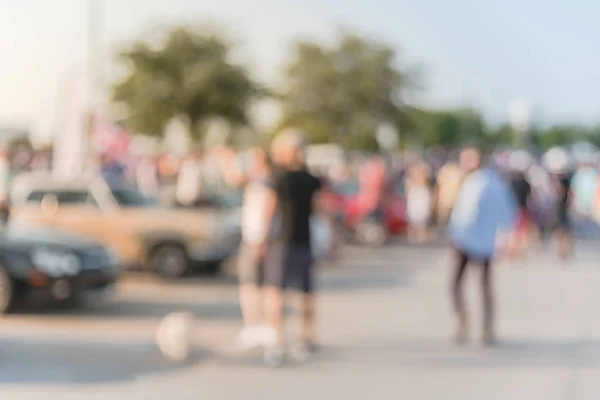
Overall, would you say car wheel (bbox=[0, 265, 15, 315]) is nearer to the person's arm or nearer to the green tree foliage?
the person's arm

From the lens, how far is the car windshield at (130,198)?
13.2 metres

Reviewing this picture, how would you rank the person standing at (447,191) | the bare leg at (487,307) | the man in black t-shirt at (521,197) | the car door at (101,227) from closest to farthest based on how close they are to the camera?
the bare leg at (487,307) < the car door at (101,227) < the man in black t-shirt at (521,197) < the person standing at (447,191)

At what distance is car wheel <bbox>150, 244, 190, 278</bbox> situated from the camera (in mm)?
12844

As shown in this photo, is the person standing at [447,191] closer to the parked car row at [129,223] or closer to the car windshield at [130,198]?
the parked car row at [129,223]

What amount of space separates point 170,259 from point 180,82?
1775cm

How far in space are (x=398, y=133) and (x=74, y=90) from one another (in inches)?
1125

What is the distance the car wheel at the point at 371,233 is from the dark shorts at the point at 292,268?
1204 cm

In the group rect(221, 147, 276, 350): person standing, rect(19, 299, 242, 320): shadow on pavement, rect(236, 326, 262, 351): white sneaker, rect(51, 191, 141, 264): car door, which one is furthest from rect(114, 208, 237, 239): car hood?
rect(236, 326, 262, 351): white sneaker

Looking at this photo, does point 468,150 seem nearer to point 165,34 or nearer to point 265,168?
point 265,168

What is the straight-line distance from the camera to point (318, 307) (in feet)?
34.9

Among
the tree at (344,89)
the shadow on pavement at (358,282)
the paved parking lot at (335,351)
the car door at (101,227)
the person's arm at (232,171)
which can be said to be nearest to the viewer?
the paved parking lot at (335,351)

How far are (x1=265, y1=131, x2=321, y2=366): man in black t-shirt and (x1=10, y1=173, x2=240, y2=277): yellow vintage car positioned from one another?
5.37m

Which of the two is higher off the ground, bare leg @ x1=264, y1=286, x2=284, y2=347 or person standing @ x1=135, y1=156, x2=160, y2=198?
person standing @ x1=135, y1=156, x2=160, y2=198

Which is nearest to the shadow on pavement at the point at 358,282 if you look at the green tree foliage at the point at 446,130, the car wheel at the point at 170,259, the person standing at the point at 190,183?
the car wheel at the point at 170,259
